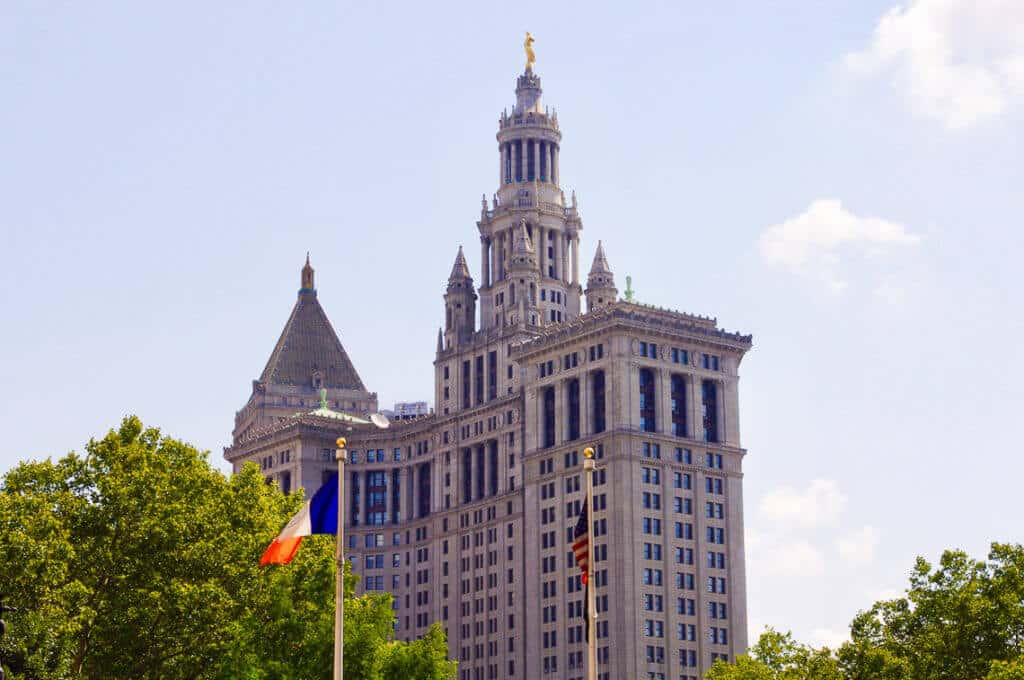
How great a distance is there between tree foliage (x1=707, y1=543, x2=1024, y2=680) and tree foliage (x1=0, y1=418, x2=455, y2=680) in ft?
87.7

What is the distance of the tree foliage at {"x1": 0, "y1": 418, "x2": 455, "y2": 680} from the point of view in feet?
321

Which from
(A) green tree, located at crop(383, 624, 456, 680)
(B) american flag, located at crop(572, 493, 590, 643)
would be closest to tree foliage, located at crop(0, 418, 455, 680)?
(A) green tree, located at crop(383, 624, 456, 680)

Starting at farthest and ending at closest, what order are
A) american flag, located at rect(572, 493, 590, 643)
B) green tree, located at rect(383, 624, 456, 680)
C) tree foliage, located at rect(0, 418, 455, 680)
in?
green tree, located at rect(383, 624, 456, 680), tree foliage, located at rect(0, 418, 455, 680), american flag, located at rect(572, 493, 590, 643)

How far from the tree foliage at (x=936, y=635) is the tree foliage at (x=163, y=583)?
87.7ft

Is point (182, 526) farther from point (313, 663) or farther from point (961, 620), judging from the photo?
point (961, 620)

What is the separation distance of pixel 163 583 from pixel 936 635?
161 ft

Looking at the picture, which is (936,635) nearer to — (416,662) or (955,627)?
(955,627)

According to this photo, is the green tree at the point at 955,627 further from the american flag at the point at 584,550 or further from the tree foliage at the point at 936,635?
→ the american flag at the point at 584,550

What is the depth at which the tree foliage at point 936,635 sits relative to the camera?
358 ft

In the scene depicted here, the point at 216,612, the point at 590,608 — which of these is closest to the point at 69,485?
the point at 216,612

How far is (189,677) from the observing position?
107500 millimetres

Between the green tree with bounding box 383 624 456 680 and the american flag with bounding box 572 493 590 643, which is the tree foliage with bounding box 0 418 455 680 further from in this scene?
the american flag with bounding box 572 493 590 643

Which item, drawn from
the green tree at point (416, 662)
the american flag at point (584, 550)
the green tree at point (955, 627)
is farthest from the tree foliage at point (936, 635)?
the american flag at point (584, 550)

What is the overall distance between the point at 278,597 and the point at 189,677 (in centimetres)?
1018
